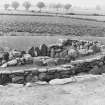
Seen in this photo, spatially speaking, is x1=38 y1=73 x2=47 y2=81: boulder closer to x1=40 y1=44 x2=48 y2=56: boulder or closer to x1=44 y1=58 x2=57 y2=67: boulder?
x1=44 y1=58 x2=57 y2=67: boulder

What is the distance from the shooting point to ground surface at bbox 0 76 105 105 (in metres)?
4.37

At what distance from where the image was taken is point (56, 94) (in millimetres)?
4738

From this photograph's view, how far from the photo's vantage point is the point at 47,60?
665cm

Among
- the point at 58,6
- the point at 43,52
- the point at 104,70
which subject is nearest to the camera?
the point at 104,70

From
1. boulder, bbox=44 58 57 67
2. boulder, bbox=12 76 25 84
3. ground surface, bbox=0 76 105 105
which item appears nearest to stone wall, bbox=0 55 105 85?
boulder, bbox=12 76 25 84

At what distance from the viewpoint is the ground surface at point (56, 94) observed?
172 inches

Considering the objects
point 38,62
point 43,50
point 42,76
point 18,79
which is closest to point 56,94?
point 42,76

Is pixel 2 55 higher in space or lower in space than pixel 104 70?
higher

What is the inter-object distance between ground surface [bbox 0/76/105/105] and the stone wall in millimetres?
502

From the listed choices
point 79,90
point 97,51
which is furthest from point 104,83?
point 97,51

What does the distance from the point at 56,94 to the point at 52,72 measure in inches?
53.7

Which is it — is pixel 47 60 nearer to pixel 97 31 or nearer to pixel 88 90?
pixel 88 90

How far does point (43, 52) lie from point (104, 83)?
324 centimetres

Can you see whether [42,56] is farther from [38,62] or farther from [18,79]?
[18,79]
